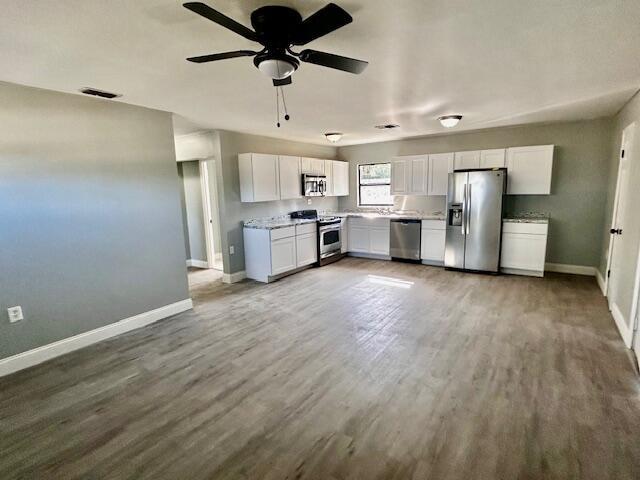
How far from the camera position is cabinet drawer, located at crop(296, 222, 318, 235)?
559cm

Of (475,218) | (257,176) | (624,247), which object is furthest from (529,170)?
(257,176)

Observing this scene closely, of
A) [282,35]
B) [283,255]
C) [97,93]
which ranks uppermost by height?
[97,93]

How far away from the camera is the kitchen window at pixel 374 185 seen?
23.2ft

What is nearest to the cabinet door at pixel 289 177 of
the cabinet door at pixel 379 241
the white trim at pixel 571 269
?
the cabinet door at pixel 379 241

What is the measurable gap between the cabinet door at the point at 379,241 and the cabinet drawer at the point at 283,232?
185cm

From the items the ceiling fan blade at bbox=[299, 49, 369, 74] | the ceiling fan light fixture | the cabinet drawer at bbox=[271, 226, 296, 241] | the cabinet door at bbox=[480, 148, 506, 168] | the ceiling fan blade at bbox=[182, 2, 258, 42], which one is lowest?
the cabinet drawer at bbox=[271, 226, 296, 241]

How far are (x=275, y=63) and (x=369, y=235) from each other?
5024 millimetres

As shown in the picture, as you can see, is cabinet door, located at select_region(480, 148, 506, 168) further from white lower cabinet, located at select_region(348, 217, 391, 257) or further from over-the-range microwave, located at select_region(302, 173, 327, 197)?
over-the-range microwave, located at select_region(302, 173, 327, 197)

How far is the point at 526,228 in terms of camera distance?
5043 millimetres

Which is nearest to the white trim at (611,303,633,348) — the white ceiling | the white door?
the white door

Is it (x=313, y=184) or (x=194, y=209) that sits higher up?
(x=313, y=184)

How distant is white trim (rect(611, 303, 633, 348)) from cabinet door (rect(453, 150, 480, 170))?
292 centimetres

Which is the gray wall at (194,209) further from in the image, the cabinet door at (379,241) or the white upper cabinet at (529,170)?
the white upper cabinet at (529,170)

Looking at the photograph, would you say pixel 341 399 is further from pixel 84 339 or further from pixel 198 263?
pixel 198 263
